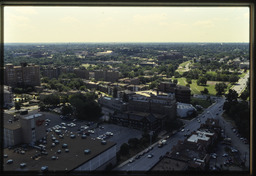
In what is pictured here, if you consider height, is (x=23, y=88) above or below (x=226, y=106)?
above

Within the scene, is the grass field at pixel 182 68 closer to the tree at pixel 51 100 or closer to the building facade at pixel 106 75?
the building facade at pixel 106 75

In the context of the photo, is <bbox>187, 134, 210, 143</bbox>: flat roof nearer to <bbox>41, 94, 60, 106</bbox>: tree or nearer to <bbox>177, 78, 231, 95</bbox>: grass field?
<bbox>41, 94, 60, 106</bbox>: tree

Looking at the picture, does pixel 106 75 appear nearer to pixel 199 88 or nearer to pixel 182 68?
pixel 199 88

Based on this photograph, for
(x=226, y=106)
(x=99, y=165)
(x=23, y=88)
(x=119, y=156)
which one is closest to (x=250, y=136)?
(x=99, y=165)

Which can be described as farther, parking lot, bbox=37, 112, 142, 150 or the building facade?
the building facade

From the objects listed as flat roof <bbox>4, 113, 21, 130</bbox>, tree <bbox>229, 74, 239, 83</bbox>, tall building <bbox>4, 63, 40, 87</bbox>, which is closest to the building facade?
tall building <bbox>4, 63, 40, 87</bbox>

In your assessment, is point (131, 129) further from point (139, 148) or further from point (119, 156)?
point (119, 156)
